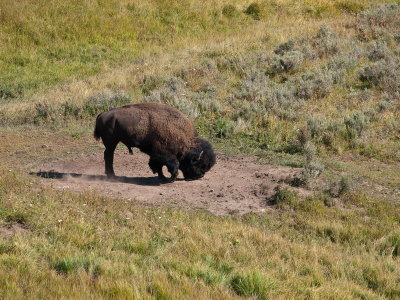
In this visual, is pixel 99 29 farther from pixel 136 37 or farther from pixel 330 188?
pixel 330 188

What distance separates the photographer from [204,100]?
Answer: 63.5 ft

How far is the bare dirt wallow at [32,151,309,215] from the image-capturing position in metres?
11.2

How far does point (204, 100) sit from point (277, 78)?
3903 mm

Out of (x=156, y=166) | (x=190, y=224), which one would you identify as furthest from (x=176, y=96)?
(x=190, y=224)

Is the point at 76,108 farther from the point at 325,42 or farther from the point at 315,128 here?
the point at 325,42

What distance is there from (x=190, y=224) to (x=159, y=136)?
3.17 metres

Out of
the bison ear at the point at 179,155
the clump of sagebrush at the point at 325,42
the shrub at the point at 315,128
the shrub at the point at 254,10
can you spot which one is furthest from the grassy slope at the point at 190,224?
the shrub at the point at 254,10

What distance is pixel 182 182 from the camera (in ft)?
42.0

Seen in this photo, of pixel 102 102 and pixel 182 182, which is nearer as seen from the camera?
pixel 182 182

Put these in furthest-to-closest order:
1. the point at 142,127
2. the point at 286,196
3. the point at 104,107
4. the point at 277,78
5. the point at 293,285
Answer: the point at 277,78 < the point at 104,107 < the point at 142,127 < the point at 286,196 < the point at 293,285

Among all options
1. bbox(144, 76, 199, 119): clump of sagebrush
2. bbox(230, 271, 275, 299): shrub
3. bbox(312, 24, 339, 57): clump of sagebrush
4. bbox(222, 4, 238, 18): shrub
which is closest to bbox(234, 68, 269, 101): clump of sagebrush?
bbox(144, 76, 199, 119): clump of sagebrush

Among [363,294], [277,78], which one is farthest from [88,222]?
[277,78]

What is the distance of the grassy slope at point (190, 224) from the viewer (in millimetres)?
6566

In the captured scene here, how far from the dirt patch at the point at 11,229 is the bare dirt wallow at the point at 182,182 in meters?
2.78
